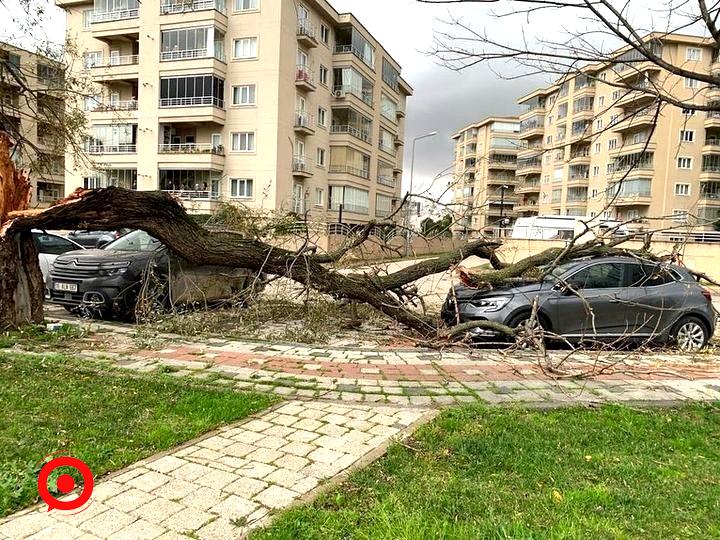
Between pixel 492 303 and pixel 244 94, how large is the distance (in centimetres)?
3347

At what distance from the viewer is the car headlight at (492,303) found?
323 inches

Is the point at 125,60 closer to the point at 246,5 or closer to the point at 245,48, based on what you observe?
the point at 245,48

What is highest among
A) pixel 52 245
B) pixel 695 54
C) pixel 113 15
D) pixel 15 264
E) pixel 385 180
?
pixel 113 15

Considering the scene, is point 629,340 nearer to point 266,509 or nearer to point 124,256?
point 266,509

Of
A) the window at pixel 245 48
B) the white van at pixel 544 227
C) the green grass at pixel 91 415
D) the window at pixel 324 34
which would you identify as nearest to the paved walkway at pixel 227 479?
the green grass at pixel 91 415

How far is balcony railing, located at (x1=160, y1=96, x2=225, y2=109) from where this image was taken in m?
36.6

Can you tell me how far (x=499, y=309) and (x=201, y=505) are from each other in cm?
608

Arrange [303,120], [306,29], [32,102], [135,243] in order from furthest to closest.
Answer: [303,120]
[306,29]
[32,102]
[135,243]

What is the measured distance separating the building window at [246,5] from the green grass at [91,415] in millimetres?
36601

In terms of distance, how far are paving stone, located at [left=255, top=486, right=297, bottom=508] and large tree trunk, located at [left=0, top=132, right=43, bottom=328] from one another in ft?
19.6

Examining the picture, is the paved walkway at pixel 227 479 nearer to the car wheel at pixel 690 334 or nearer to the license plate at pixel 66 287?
the license plate at pixel 66 287

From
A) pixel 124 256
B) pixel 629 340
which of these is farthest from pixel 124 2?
pixel 629 340

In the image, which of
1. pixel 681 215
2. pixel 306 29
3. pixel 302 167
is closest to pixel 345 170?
Result: pixel 302 167

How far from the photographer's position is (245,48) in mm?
36875
